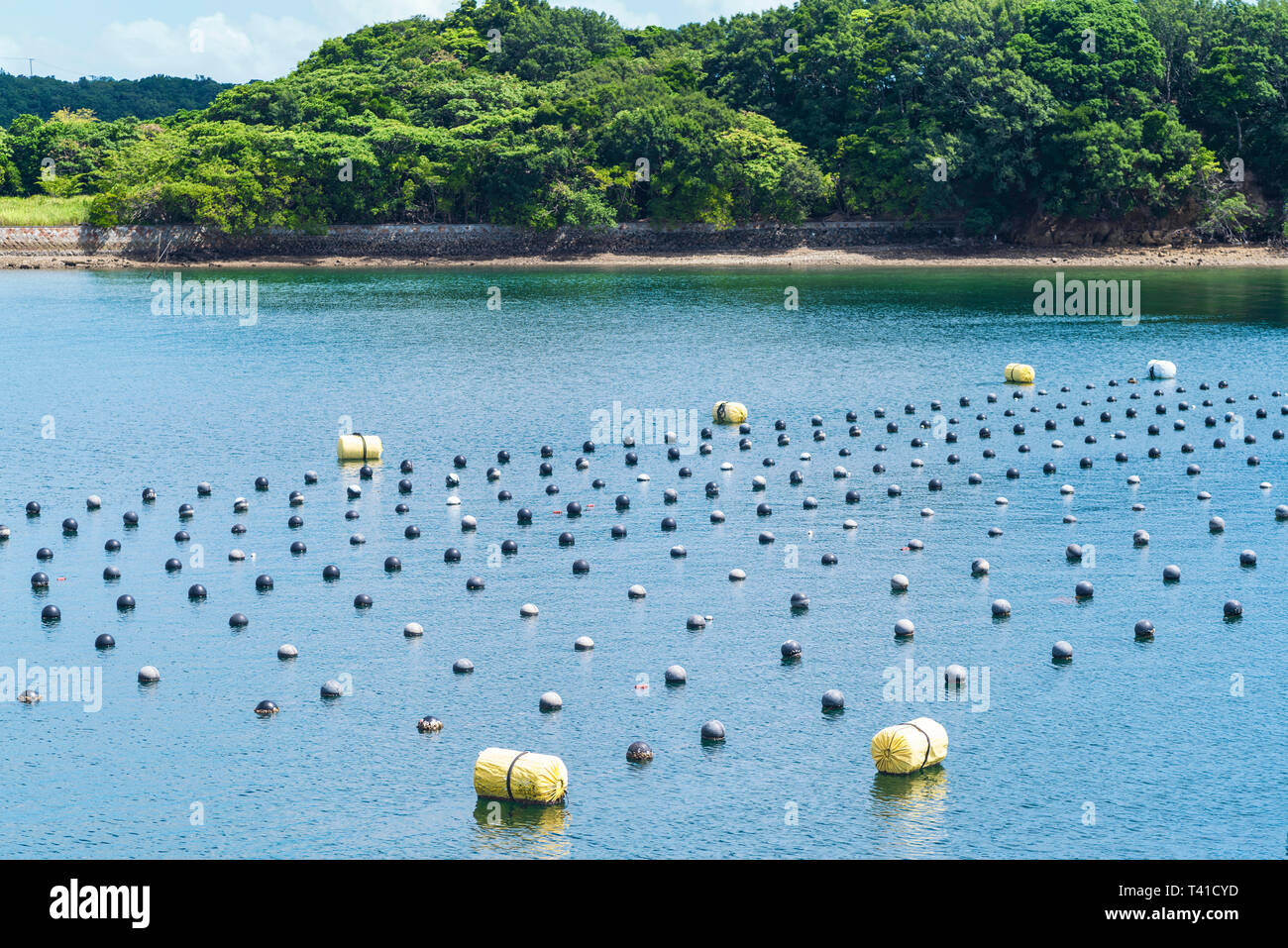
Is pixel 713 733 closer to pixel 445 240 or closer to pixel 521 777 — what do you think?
pixel 521 777

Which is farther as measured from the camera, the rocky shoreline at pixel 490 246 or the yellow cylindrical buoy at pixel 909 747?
the rocky shoreline at pixel 490 246

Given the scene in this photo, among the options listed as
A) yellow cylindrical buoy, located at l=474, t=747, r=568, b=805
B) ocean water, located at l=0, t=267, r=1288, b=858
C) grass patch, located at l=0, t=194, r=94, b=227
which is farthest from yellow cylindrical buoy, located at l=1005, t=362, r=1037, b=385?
grass patch, located at l=0, t=194, r=94, b=227

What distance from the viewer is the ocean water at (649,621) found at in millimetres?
23797

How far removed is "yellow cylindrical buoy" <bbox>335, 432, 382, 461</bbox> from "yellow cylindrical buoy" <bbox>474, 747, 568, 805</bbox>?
2840 centimetres

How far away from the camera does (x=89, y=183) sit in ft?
520

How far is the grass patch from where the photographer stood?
149 m

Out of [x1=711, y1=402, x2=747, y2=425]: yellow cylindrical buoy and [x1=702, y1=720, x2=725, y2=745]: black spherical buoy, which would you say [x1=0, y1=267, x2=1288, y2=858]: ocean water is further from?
[x1=711, y1=402, x2=747, y2=425]: yellow cylindrical buoy

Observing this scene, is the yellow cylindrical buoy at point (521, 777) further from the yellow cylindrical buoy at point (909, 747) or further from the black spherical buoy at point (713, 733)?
the yellow cylindrical buoy at point (909, 747)

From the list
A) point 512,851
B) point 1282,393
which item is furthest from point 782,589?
point 1282,393

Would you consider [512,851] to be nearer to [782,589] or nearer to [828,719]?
[828,719]

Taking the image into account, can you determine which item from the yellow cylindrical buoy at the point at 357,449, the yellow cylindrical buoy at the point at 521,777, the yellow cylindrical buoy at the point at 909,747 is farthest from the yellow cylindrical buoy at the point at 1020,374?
the yellow cylindrical buoy at the point at 521,777

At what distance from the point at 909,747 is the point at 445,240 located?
126637 millimetres

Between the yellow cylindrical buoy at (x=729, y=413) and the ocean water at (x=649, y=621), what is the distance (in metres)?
1.09
